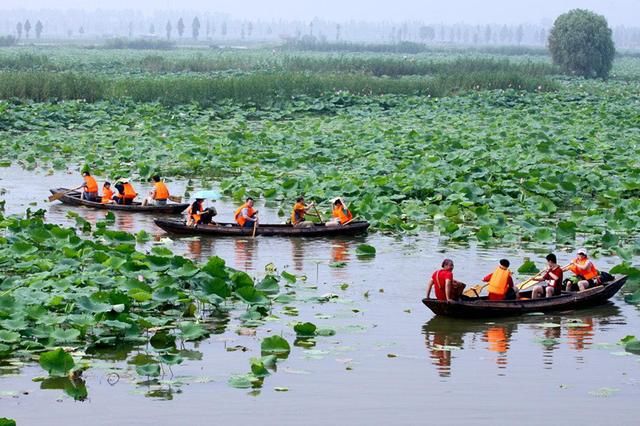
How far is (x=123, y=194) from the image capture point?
19.8m

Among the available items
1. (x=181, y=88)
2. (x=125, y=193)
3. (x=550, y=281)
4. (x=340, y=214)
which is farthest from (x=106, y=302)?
(x=181, y=88)

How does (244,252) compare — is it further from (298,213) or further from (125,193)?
(125,193)

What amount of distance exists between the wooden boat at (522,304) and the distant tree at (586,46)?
47997 mm

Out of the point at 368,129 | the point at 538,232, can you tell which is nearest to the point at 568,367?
the point at 538,232

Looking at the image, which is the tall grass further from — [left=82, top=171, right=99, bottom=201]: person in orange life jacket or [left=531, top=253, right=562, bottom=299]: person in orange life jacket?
[left=531, top=253, right=562, bottom=299]: person in orange life jacket

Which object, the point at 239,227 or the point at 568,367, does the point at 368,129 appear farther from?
the point at 568,367

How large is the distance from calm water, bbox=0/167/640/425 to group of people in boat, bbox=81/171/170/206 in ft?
18.3

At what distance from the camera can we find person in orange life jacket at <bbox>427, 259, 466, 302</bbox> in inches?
505

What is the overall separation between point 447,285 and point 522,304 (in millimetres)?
872

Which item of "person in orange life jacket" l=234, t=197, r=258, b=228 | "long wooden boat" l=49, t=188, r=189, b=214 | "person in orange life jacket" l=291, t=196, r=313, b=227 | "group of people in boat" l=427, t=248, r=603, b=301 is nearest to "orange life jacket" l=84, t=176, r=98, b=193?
"long wooden boat" l=49, t=188, r=189, b=214

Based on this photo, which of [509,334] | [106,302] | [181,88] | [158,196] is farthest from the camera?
[181,88]

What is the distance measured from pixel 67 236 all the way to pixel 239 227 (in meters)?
3.48

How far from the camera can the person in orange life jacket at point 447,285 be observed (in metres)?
12.8

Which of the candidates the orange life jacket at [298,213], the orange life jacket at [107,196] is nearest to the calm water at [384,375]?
the orange life jacket at [298,213]
